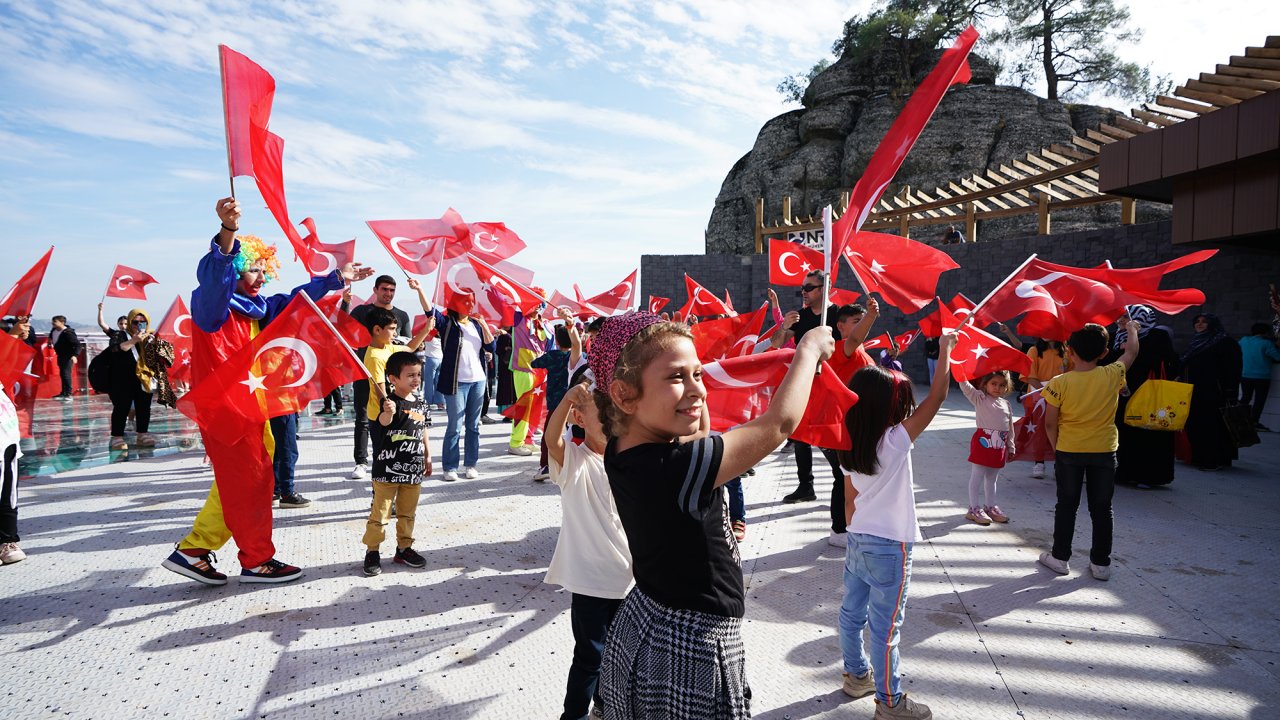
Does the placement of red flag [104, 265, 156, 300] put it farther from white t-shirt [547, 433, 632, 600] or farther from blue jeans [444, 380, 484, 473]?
white t-shirt [547, 433, 632, 600]

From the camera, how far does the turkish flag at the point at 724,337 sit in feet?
16.5

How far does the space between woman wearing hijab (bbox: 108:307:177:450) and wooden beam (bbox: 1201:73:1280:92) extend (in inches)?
565

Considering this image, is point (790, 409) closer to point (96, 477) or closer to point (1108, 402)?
point (1108, 402)

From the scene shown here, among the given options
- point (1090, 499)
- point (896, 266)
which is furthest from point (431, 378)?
point (1090, 499)

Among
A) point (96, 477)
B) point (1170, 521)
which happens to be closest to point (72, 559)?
point (96, 477)

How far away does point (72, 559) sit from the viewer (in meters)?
4.75

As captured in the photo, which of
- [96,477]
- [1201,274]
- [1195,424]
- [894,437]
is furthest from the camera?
[1201,274]

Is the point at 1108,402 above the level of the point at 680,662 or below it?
above

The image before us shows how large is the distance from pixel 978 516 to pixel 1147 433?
8.41 feet

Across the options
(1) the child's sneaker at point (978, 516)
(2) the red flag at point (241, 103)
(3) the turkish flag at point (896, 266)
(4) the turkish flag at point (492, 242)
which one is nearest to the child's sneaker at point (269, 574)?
(2) the red flag at point (241, 103)

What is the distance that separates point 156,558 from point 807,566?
4.46m

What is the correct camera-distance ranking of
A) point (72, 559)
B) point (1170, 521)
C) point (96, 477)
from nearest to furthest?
Answer: 1. point (72, 559)
2. point (1170, 521)
3. point (96, 477)

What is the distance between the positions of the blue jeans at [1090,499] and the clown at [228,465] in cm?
491

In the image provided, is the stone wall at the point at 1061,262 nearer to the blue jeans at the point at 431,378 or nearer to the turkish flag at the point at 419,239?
the blue jeans at the point at 431,378
